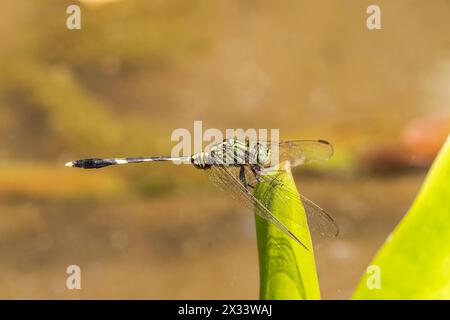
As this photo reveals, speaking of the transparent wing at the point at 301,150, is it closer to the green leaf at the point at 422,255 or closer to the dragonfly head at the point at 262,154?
the dragonfly head at the point at 262,154

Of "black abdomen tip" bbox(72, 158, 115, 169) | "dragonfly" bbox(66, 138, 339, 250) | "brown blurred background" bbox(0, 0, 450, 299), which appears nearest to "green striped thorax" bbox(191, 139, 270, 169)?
"dragonfly" bbox(66, 138, 339, 250)

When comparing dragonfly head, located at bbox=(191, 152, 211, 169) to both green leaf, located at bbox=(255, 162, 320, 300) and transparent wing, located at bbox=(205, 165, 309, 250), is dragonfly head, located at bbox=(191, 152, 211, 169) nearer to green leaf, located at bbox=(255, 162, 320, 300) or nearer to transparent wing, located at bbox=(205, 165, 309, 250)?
transparent wing, located at bbox=(205, 165, 309, 250)

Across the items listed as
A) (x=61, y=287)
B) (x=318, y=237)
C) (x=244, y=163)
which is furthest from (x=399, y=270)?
(x=61, y=287)

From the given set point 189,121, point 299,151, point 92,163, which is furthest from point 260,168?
point 189,121

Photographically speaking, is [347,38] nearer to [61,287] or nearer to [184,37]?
[184,37]

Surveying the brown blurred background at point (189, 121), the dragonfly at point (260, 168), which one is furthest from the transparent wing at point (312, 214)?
the brown blurred background at point (189, 121)

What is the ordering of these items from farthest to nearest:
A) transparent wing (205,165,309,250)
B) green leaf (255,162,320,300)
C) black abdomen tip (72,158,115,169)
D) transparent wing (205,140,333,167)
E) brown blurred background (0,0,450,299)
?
brown blurred background (0,0,450,299) < black abdomen tip (72,158,115,169) < transparent wing (205,140,333,167) < transparent wing (205,165,309,250) < green leaf (255,162,320,300)
